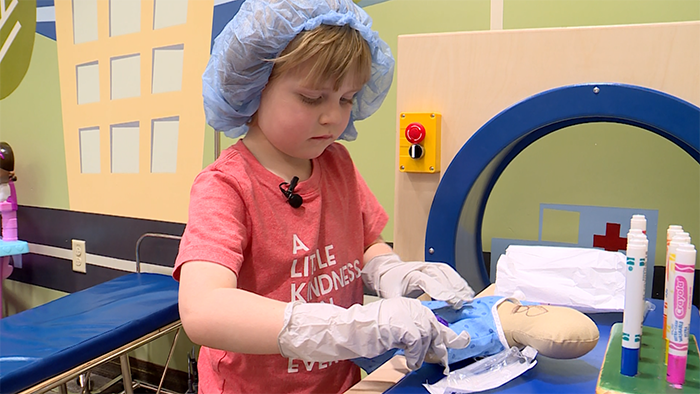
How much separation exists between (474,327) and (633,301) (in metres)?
0.21

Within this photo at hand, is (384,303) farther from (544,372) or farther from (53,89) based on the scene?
(53,89)

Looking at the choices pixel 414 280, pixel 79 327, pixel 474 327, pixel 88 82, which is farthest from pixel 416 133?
pixel 88 82

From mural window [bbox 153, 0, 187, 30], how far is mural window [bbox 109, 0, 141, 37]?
10cm

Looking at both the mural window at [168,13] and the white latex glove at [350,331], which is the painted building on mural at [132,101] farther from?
the white latex glove at [350,331]

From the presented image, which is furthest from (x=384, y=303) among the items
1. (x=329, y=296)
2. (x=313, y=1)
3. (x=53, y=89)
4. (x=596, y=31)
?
(x=53, y=89)

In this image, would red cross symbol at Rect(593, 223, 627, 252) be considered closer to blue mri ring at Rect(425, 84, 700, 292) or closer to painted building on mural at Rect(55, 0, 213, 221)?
blue mri ring at Rect(425, 84, 700, 292)

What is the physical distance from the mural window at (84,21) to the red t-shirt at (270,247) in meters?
1.73

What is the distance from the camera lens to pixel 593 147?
4.35 ft

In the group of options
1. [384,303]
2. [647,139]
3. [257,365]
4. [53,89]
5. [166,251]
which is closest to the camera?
[384,303]

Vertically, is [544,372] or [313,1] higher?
[313,1]

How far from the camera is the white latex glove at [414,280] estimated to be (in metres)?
0.82

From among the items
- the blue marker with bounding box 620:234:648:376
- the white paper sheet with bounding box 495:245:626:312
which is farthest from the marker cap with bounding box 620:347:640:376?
the white paper sheet with bounding box 495:245:626:312

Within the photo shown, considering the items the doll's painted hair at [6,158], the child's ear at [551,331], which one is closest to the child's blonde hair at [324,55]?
the child's ear at [551,331]

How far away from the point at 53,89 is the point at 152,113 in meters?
0.63
